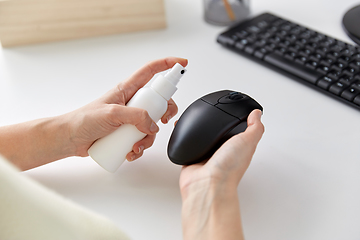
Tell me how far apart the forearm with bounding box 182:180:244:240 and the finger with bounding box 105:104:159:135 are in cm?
12

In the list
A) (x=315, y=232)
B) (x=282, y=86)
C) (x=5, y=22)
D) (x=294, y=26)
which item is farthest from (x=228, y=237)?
(x=5, y=22)

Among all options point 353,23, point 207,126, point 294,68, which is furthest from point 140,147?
point 353,23

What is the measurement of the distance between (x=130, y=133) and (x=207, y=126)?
0.12 metres

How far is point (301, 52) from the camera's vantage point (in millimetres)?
729

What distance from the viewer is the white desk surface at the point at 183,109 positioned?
0.48m

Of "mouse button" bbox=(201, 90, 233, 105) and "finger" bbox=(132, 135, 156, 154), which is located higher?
"mouse button" bbox=(201, 90, 233, 105)

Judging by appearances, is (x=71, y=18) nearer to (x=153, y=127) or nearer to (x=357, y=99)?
(x=153, y=127)

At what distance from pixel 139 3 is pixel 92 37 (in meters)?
0.15

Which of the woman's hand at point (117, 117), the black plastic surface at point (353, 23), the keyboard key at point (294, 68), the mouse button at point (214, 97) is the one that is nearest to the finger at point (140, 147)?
the woman's hand at point (117, 117)

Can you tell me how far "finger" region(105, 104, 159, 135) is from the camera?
0.51m

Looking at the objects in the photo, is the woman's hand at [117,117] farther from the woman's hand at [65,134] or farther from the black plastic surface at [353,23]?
the black plastic surface at [353,23]

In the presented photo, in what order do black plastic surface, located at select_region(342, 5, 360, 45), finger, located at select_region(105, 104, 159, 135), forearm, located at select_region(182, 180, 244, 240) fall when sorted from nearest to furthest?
forearm, located at select_region(182, 180, 244, 240) → finger, located at select_region(105, 104, 159, 135) → black plastic surface, located at select_region(342, 5, 360, 45)

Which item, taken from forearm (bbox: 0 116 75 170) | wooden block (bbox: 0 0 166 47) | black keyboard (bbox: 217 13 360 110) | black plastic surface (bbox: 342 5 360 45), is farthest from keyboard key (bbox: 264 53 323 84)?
forearm (bbox: 0 116 75 170)

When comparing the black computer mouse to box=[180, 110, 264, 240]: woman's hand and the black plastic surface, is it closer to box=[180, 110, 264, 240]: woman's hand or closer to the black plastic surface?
box=[180, 110, 264, 240]: woman's hand
